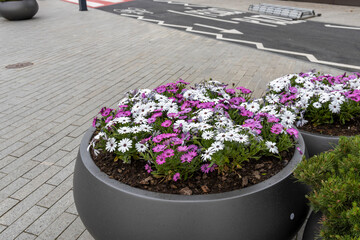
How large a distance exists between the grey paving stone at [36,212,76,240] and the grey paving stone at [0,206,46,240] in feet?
0.69

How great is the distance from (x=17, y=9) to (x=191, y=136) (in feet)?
43.8

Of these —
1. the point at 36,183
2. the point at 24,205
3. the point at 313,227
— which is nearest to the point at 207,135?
the point at 313,227

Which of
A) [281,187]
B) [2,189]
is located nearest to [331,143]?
[281,187]

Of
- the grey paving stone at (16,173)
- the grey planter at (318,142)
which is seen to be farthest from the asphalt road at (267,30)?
the grey paving stone at (16,173)

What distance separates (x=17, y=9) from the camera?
1351cm

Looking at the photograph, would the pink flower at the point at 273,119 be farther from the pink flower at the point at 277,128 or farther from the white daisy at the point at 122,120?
the white daisy at the point at 122,120

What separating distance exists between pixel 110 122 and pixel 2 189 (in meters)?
1.77

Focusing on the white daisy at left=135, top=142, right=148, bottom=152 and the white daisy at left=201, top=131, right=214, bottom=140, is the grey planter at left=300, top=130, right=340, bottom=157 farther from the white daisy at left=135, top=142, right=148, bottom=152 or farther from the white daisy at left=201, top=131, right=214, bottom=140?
the white daisy at left=135, top=142, right=148, bottom=152

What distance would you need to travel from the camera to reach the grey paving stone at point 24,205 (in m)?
3.24

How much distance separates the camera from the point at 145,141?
2545 mm

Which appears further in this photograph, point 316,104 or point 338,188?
point 316,104

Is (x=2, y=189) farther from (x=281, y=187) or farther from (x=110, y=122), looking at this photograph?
(x=281, y=187)

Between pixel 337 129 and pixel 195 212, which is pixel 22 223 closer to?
pixel 195 212

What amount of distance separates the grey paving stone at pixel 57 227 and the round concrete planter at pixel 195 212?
32.4 inches
